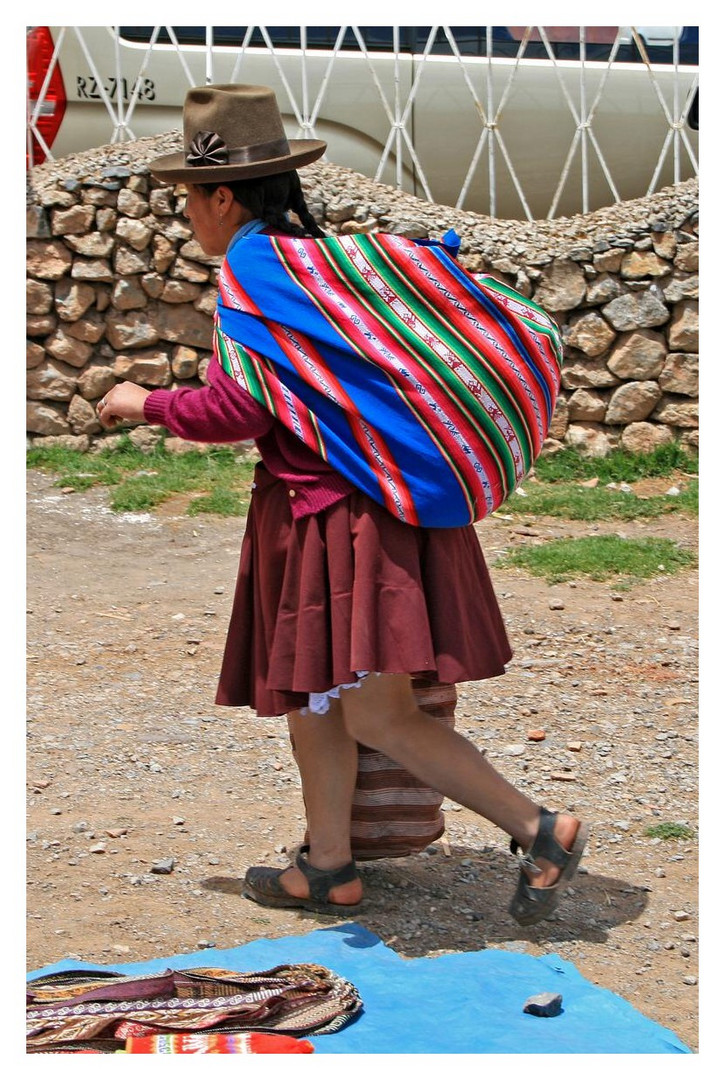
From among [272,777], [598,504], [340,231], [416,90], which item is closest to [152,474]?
[340,231]

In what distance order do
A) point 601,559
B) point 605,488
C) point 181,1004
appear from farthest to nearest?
point 605,488 → point 601,559 → point 181,1004

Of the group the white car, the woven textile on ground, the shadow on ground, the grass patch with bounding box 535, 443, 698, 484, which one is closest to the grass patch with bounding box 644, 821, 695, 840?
the shadow on ground

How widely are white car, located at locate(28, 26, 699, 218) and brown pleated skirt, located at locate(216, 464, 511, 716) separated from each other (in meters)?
4.72

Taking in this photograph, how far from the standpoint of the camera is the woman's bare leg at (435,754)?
2791 mm

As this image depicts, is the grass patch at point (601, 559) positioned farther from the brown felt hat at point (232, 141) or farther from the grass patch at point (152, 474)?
the brown felt hat at point (232, 141)

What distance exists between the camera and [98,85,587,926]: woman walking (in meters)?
2.71

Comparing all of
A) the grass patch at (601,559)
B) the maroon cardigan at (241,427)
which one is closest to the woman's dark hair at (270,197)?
the maroon cardigan at (241,427)

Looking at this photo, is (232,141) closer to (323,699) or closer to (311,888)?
(323,699)

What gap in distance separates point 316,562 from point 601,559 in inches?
121

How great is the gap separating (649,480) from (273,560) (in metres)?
4.32

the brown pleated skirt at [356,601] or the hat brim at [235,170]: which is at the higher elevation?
the hat brim at [235,170]

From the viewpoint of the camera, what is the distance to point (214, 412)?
271 cm

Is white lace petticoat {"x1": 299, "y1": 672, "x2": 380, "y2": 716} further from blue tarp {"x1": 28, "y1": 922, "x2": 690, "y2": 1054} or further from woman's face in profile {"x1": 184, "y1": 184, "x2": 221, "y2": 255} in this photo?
woman's face in profile {"x1": 184, "y1": 184, "x2": 221, "y2": 255}

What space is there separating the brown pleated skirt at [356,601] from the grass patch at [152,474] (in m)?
3.44
